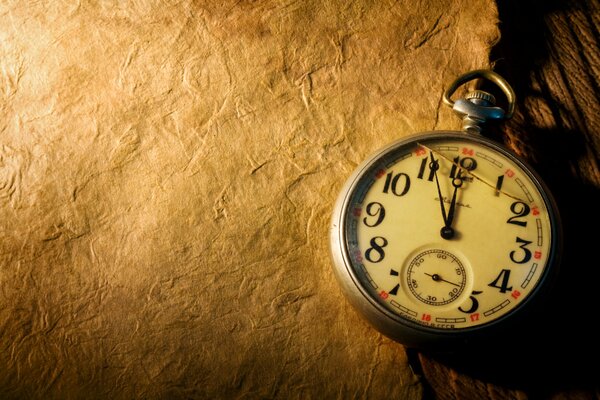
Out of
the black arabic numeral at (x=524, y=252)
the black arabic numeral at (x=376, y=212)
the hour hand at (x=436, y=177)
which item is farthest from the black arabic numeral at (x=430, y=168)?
the black arabic numeral at (x=524, y=252)

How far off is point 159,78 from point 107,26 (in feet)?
0.92

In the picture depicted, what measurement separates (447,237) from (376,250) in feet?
0.70

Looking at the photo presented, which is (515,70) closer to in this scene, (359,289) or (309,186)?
(309,186)

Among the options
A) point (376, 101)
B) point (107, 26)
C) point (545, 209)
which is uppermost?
point (107, 26)

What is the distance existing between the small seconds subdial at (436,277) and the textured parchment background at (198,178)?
0.30 meters

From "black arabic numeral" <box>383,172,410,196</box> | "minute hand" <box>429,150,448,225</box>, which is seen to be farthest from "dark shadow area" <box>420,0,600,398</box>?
"black arabic numeral" <box>383,172,410,196</box>

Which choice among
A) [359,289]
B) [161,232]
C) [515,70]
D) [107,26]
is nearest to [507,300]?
[359,289]

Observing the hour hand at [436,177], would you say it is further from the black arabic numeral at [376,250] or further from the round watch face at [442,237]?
the black arabic numeral at [376,250]

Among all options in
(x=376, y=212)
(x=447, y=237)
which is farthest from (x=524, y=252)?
(x=376, y=212)

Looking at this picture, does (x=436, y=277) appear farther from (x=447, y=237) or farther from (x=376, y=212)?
(x=376, y=212)

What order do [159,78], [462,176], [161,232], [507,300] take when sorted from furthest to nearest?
[159,78], [161,232], [462,176], [507,300]

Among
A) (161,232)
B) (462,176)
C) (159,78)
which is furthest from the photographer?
(159,78)

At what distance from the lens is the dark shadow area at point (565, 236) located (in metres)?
1.53

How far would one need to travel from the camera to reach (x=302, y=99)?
1771 mm
